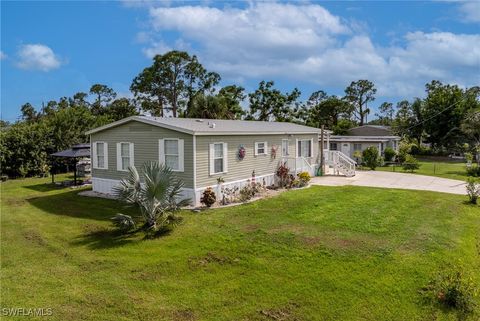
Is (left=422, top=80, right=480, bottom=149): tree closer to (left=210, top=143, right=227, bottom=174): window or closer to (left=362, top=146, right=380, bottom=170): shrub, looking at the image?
(left=362, top=146, right=380, bottom=170): shrub

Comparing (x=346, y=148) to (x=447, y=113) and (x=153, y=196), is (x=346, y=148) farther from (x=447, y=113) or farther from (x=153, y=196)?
(x=153, y=196)

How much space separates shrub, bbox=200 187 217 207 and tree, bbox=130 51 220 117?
34081mm

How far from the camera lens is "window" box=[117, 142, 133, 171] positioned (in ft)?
50.0

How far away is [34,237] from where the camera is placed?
10109 millimetres

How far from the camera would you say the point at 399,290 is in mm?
6801

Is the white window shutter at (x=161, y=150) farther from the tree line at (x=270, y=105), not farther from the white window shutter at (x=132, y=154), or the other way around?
the tree line at (x=270, y=105)

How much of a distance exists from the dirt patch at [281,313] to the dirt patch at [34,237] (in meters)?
6.66

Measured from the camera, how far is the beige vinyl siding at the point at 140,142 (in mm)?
13211

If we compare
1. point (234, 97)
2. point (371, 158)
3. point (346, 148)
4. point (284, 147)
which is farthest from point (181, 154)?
point (234, 97)

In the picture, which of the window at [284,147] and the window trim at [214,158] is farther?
the window at [284,147]

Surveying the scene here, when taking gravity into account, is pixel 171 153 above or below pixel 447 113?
below

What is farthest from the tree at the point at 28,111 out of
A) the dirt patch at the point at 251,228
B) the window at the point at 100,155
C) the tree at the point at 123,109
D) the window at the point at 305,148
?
the dirt patch at the point at 251,228

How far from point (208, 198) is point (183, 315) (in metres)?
6.85

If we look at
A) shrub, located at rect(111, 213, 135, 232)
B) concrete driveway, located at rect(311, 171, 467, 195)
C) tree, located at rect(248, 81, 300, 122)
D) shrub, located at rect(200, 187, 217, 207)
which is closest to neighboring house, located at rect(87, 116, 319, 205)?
shrub, located at rect(200, 187, 217, 207)
